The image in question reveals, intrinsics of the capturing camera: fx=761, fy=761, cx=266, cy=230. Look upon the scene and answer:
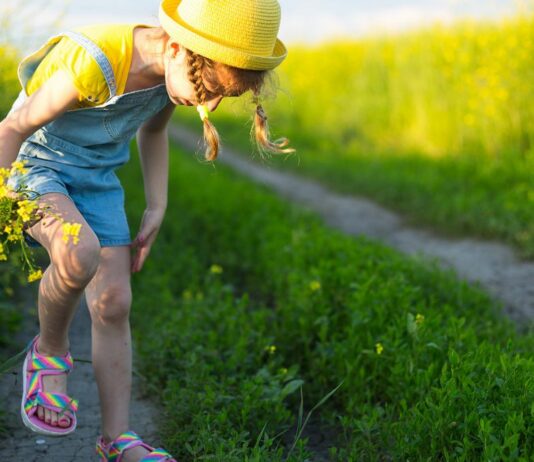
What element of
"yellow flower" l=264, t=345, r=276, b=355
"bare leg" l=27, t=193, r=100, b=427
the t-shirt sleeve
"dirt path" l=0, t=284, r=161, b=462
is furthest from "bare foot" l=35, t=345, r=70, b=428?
"yellow flower" l=264, t=345, r=276, b=355

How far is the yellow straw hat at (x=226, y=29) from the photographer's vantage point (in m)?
2.30

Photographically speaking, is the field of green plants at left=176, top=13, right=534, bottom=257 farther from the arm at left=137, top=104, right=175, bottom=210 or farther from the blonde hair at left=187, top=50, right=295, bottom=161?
the blonde hair at left=187, top=50, right=295, bottom=161

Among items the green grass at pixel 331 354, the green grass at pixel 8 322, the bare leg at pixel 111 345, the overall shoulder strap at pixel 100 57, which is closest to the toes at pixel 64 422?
the bare leg at pixel 111 345

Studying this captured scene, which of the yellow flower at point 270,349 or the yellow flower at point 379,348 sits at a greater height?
the yellow flower at point 379,348

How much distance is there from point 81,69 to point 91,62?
0.13ft

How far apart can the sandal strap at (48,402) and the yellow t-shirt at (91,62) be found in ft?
3.05

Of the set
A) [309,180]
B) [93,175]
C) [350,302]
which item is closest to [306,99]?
[309,180]

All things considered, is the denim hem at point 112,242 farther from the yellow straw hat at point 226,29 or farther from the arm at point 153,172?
the yellow straw hat at point 226,29

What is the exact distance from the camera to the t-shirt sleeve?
2.31 metres

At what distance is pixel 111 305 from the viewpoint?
2480 mm

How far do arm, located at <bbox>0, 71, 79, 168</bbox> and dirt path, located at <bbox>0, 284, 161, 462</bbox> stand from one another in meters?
0.85

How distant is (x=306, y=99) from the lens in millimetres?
12750

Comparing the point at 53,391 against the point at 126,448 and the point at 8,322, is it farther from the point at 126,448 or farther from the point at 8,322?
the point at 8,322

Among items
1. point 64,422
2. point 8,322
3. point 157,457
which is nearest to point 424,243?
point 8,322
